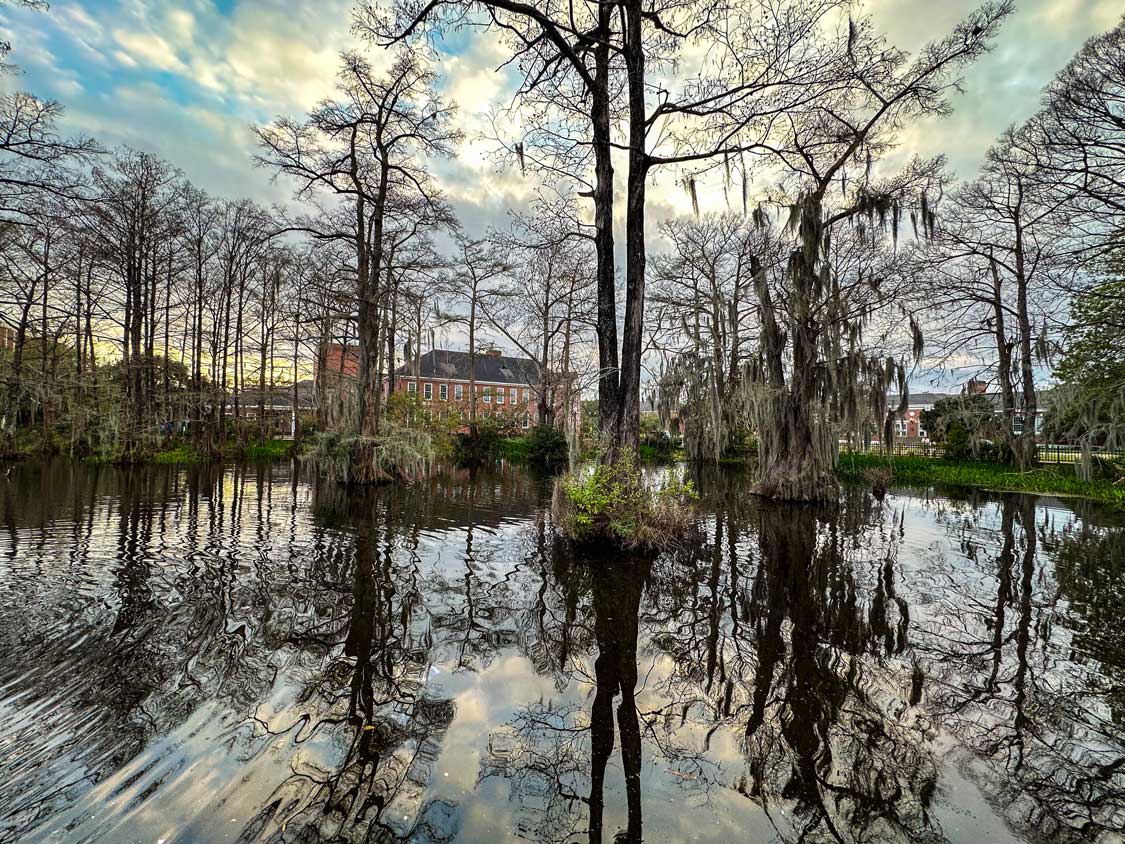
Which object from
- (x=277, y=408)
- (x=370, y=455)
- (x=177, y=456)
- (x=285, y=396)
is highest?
(x=285, y=396)

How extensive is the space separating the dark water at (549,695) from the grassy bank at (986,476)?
9.21 meters

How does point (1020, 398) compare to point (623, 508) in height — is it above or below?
above

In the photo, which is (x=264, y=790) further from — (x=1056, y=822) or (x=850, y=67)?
(x=850, y=67)

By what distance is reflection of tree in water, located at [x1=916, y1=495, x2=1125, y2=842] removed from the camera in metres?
2.25

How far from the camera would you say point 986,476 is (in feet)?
53.4

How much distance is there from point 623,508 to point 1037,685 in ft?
14.2

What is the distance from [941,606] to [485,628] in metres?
4.71

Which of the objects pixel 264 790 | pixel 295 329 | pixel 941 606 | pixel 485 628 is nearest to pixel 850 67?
pixel 941 606

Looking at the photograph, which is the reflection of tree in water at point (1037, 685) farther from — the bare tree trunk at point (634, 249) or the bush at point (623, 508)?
the bare tree trunk at point (634, 249)

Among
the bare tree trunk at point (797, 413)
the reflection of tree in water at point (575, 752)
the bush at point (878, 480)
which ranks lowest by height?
the reflection of tree in water at point (575, 752)

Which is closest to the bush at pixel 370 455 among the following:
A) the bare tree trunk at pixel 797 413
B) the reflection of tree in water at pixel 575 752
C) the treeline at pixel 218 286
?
the treeline at pixel 218 286

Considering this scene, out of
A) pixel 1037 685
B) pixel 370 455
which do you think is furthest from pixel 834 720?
pixel 370 455

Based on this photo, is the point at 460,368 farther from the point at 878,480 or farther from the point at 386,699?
the point at 386,699

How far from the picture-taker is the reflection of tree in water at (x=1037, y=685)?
88.5 inches
